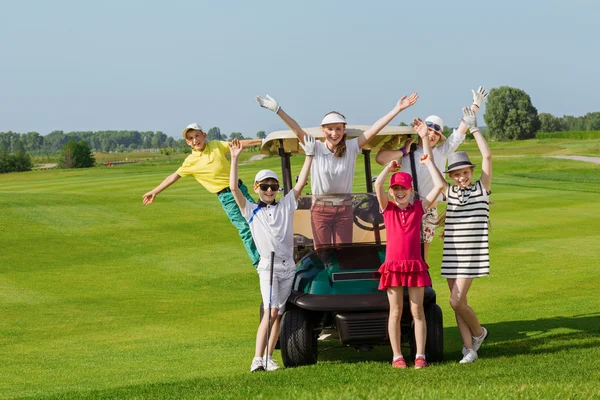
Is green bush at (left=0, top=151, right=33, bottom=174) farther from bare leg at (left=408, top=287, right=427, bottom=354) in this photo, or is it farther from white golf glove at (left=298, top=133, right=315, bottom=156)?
bare leg at (left=408, top=287, right=427, bottom=354)

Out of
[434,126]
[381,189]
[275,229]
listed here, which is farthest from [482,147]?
[275,229]

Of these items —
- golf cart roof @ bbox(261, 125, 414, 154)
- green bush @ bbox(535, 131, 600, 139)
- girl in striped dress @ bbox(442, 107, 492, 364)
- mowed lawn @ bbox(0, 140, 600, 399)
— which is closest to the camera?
mowed lawn @ bbox(0, 140, 600, 399)

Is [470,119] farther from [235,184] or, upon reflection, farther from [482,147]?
[235,184]

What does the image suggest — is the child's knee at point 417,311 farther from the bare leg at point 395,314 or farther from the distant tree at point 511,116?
the distant tree at point 511,116

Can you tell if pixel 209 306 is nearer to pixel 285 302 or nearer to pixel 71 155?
pixel 285 302

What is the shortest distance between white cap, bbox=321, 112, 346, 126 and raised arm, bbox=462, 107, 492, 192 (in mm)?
1067

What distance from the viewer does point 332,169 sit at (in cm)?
760

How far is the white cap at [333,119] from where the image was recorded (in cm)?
748

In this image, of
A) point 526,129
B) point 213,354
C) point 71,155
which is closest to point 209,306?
point 213,354

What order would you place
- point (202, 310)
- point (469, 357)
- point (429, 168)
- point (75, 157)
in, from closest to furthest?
point (469, 357) → point (429, 168) → point (202, 310) → point (75, 157)

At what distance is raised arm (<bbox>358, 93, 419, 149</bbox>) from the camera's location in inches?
302

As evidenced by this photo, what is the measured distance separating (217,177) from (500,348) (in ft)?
10.4

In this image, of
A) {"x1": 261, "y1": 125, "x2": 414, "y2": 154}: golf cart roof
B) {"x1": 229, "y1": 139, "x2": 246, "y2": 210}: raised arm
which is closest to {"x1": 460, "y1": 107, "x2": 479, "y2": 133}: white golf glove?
{"x1": 261, "y1": 125, "x2": 414, "y2": 154}: golf cart roof

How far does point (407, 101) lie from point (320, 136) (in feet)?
2.91
